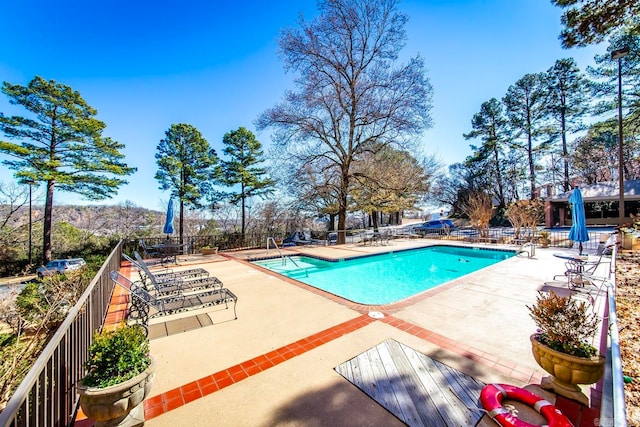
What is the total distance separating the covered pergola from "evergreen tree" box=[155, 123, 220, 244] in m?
27.9

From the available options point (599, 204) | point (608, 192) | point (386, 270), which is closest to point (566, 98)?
point (608, 192)

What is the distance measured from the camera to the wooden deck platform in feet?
7.25

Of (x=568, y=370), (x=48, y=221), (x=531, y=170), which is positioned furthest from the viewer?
(x=531, y=170)

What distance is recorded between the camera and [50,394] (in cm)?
184

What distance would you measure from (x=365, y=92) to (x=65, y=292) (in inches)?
583

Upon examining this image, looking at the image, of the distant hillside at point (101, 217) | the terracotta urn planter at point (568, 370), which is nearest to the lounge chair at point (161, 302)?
the terracotta urn planter at point (568, 370)

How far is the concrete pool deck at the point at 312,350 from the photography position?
2.32 metres

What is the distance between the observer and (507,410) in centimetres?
199

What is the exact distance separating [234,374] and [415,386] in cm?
191

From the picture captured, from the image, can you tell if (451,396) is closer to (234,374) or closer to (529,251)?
(234,374)

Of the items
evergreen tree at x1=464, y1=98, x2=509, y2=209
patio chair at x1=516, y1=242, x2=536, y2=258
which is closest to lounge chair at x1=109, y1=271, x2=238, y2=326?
patio chair at x1=516, y1=242, x2=536, y2=258

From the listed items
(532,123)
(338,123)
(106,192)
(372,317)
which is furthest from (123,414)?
(532,123)

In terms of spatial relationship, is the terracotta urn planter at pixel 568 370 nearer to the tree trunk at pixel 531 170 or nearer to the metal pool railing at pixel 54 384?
the metal pool railing at pixel 54 384

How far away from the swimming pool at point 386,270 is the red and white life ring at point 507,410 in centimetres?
442
